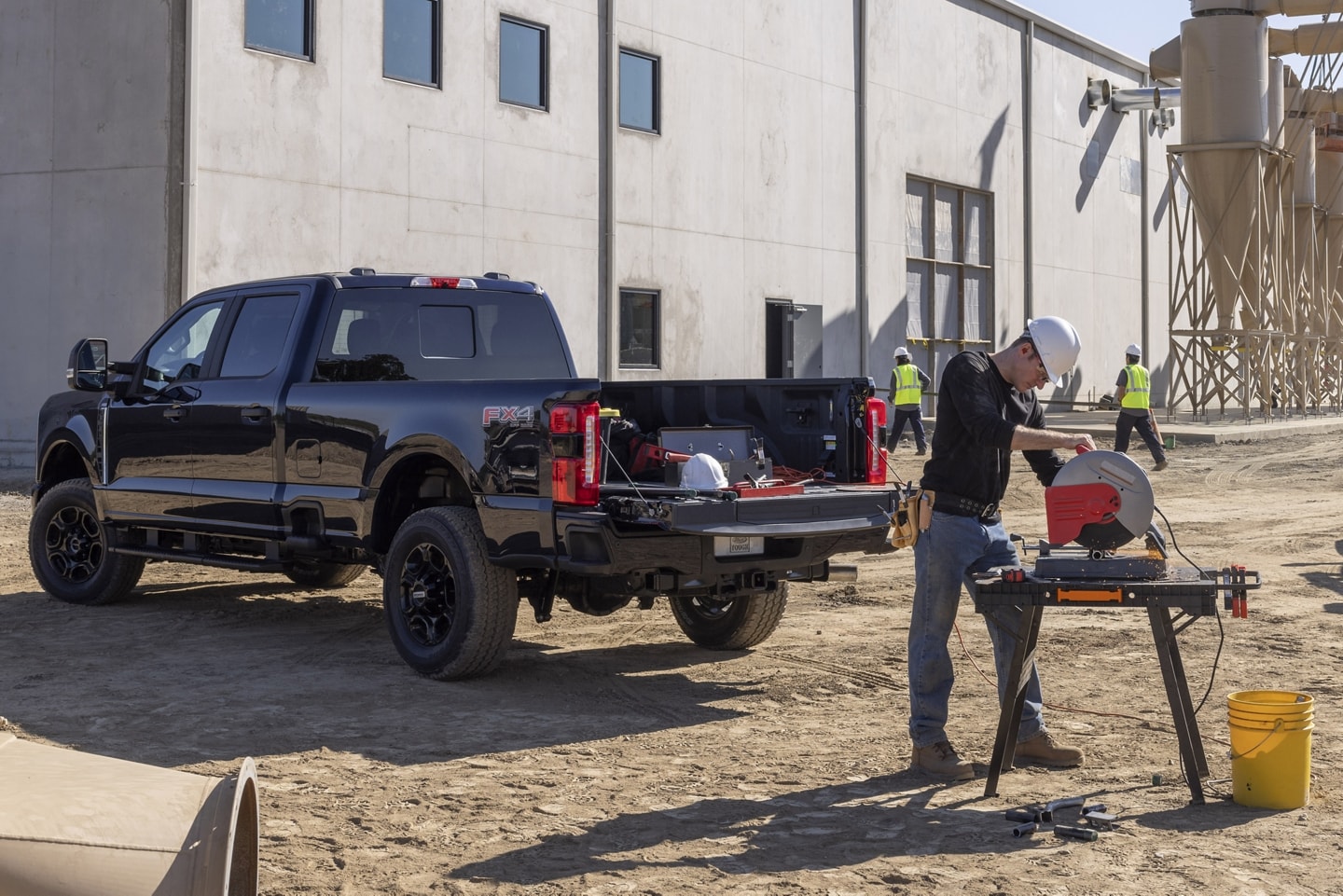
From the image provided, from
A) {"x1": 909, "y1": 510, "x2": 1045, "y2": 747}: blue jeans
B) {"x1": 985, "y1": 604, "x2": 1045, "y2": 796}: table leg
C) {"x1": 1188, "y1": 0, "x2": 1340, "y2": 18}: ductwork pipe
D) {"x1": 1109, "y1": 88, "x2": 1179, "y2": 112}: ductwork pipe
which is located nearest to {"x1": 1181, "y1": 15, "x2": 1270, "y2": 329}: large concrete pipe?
{"x1": 1188, "y1": 0, "x2": 1340, "y2": 18}: ductwork pipe

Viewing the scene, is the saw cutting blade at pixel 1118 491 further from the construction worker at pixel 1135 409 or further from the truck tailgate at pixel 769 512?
the construction worker at pixel 1135 409

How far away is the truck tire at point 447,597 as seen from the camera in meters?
8.09

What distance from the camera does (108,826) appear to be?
3.50 m

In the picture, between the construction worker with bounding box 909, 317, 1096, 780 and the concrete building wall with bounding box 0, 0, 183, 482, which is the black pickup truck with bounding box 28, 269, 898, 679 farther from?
the concrete building wall with bounding box 0, 0, 183, 482

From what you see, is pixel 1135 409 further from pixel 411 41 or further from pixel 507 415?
pixel 507 415

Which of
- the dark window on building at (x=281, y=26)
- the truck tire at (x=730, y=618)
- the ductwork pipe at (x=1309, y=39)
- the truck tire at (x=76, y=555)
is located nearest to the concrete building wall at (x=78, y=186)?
the dark window on building at (x=281, y=26)

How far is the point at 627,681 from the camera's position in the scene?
28.5 ft

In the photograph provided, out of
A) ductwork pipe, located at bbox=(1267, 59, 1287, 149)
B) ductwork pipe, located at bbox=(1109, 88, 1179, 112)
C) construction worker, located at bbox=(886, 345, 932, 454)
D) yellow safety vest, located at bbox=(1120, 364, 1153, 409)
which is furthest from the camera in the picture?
ductwork pipe, located at bbox=(1109, 88, 1179, 112)

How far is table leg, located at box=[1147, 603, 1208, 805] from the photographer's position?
19.8ft

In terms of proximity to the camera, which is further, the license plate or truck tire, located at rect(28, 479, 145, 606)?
truck tire, located at rect(28, 479, 145, 606)

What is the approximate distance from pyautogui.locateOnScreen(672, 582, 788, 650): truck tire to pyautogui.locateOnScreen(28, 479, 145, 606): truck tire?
12.8ft

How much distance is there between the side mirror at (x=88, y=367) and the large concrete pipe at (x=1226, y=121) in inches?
1123

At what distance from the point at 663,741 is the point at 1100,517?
2.33m

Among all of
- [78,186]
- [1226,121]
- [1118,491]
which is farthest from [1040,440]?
[1226,121]
